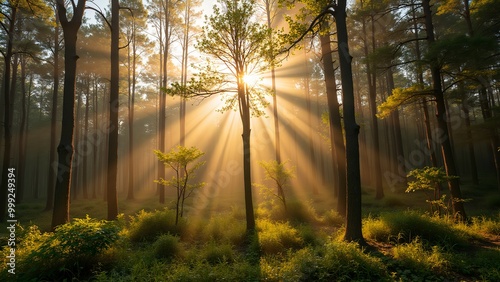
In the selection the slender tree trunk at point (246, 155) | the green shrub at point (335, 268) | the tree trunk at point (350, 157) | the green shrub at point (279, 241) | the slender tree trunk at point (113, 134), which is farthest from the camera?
the slender tree trunk at point (113, 134)

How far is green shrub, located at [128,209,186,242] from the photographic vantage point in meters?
8.17

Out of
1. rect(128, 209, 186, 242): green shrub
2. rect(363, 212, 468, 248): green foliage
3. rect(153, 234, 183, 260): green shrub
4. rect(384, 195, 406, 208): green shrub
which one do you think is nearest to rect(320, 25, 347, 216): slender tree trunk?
rect(363, 212, 468, 248): green foliage

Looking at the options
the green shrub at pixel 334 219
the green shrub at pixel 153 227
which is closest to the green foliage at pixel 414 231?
the green shrub at pixel 334 219

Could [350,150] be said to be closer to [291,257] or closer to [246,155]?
[291,257]

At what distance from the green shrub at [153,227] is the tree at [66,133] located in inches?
78.7

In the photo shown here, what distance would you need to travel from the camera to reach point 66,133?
7.59m

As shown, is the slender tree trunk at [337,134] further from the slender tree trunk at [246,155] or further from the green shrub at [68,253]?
the green shrub at [68,253]

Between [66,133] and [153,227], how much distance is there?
161 inches

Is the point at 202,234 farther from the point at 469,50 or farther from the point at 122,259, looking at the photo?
the point at 469,50

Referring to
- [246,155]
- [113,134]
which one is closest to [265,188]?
[246,155]

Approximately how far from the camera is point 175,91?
8734 mm

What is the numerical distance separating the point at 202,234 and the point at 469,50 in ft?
35.7

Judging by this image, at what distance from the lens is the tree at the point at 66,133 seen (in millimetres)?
7324

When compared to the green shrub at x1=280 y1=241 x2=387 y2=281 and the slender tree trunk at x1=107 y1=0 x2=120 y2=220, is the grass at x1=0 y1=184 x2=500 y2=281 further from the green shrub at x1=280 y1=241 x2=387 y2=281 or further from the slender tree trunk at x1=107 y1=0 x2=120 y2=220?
the slender tree trunk at x1=107 y1=0 x2=120 y2=220
